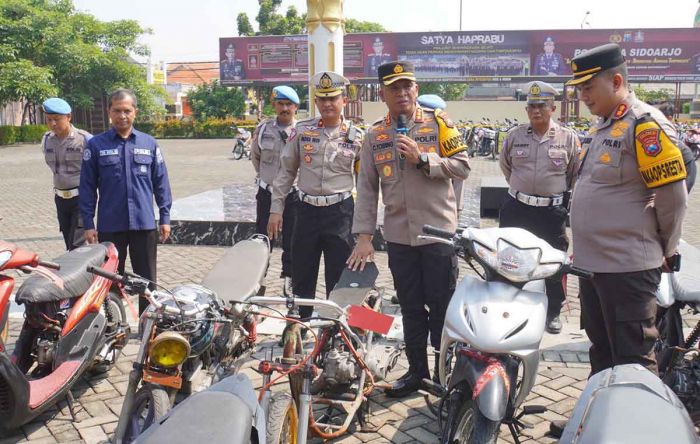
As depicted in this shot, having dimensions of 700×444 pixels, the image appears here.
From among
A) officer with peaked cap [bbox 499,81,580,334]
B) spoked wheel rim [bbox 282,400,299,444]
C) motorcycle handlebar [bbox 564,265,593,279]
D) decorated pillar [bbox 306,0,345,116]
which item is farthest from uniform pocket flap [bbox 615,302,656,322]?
decorated pillar [bbox 306,0,345,116]

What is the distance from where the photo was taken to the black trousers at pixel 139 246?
180 inches

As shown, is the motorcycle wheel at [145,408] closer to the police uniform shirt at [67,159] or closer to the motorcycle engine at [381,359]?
the motorcycle engine at [381,359]

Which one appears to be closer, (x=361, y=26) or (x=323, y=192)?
(x=323, y=192)

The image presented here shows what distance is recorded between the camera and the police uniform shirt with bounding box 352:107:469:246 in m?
3.68

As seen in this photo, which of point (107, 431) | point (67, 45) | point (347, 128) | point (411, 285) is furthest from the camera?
point (67, 45)

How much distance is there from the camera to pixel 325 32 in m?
8.47

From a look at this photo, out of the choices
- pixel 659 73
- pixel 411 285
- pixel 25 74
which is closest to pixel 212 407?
pixel 411 285

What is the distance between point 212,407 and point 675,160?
210 centimetres

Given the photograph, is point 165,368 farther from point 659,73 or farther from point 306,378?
point 659,73

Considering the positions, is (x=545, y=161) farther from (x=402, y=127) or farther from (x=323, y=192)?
(x=402, y=127)

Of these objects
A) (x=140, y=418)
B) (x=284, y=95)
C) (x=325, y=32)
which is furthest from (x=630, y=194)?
(x=325, y=32)

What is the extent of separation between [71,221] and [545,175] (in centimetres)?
417

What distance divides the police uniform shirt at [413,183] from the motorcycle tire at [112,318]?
5.53ft

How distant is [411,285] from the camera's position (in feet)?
12.4
